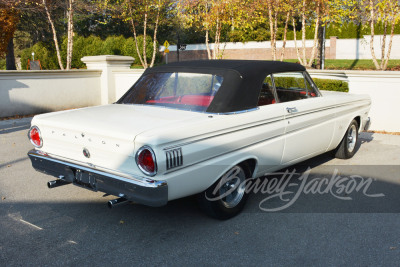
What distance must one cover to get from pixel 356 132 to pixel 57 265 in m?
5.34

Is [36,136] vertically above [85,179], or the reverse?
[36,136]

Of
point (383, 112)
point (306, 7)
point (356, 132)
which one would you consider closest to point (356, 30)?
point (306, 7)

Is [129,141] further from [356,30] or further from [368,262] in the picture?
[356,30]

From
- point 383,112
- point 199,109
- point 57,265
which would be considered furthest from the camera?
point 383,112

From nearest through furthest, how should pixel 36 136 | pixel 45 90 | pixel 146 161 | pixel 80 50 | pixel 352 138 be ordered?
pixel 146 161 → pixel 36 136 → pixel 352 138 → pixel 45 90 → pixel 80 50

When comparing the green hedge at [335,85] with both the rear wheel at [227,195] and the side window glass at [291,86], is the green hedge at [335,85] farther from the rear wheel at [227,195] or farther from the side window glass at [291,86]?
the rear wheel at [227,195]

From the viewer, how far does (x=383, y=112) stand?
10.1 meters

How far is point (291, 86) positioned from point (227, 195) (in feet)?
6.23

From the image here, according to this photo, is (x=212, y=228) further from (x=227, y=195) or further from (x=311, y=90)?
(x=311, y=90)

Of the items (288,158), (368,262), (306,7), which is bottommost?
(368,262)

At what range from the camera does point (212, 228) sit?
14.4ft

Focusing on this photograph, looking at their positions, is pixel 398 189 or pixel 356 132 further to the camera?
pixel 356 132

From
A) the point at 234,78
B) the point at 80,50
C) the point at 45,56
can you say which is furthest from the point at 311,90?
the point at 80,50

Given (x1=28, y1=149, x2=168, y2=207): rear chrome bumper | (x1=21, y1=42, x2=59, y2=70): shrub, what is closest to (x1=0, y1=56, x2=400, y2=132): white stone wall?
(x1=28, y1=149, x2=168, y2=207): rear chrome bumper
